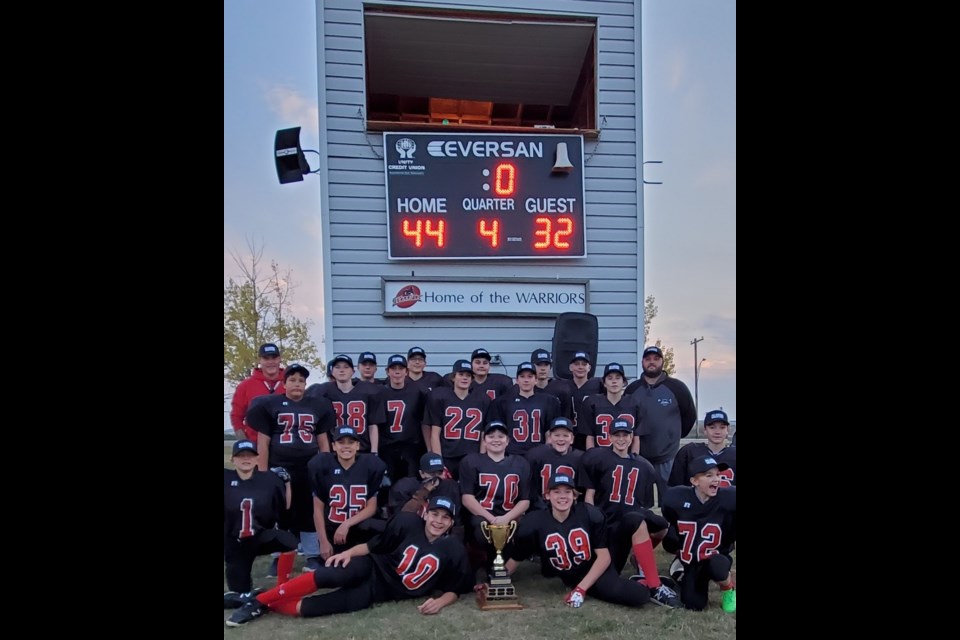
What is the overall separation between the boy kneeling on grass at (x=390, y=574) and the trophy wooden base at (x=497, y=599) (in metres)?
0.21

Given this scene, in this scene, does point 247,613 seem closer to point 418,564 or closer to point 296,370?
point 418,564

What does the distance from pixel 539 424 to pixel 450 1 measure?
545cm

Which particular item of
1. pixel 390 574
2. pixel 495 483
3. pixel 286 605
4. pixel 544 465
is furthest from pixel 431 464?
A: pixel 286 605

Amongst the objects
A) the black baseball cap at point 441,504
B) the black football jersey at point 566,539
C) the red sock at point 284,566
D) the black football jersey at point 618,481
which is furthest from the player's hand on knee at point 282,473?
the black football jersey at point 618,481

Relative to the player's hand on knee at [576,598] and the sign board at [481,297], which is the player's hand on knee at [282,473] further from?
the player's hand on knee at [576,598]

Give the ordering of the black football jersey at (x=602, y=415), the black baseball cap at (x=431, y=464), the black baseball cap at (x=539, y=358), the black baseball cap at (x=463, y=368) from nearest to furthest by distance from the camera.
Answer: the black baseball cap at (x=431, y=464) < the black football jersey at (x=602, y=415) < the black baseball cap at (x=463, y=368) < the black baseball cap at (x=539, y=358)

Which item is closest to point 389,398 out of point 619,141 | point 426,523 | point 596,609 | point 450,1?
point 426,523

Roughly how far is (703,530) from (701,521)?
0.23ft

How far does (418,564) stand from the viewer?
15.9 ft

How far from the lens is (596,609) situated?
468 cm

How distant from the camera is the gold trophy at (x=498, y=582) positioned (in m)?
4.69

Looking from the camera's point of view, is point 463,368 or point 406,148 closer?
point 463,368
